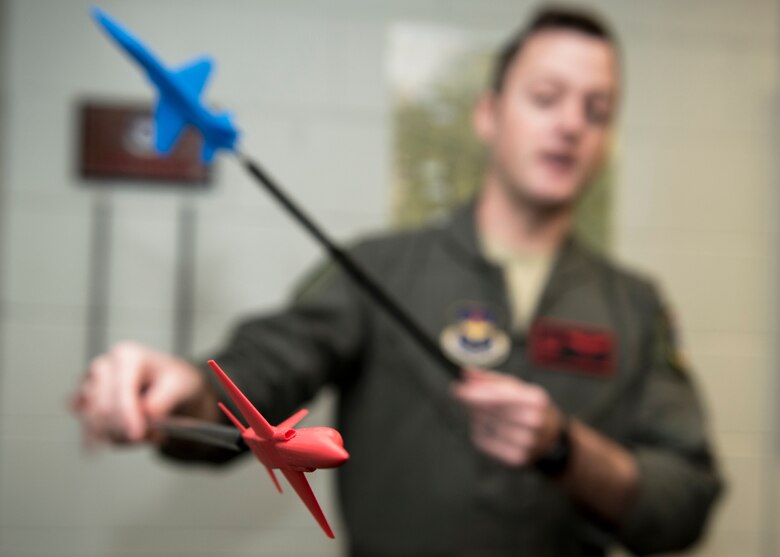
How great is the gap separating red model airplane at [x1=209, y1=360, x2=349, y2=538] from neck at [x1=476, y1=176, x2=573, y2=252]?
70 cm

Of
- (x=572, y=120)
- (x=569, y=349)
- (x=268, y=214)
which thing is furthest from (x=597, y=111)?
(x=268, y=214)

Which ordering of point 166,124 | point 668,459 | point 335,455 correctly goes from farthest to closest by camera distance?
1. point 668,459
2. point 166,124
3. point 335,455

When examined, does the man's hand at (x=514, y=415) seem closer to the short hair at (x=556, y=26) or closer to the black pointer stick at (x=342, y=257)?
the black pointer stick at (x=342, y=257)

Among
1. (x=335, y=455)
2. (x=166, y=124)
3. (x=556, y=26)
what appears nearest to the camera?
(x=335, y=455)

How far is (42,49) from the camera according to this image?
1.15 m

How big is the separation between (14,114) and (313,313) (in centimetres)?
72

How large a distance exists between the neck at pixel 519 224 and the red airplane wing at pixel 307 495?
2.32ft

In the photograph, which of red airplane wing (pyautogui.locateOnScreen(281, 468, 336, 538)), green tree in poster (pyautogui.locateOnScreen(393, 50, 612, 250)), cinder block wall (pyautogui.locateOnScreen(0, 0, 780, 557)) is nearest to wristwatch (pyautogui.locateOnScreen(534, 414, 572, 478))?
red airplane wing (pyautogui.locateOnScreen(281, 468, 336, 538))

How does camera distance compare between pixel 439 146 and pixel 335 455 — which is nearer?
pixel 335 455

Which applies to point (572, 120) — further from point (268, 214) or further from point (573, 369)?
point (268, 214)

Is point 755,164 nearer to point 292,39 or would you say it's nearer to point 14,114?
point 292,39

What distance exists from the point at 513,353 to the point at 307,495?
66 centimetres

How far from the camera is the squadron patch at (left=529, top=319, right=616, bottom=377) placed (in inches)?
30.5

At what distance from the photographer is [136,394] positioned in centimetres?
40
